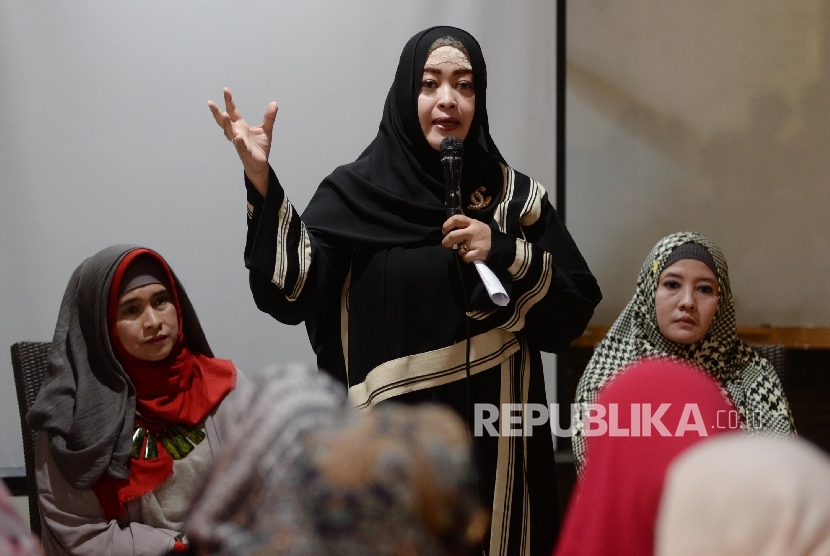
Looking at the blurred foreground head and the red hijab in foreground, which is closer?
the blurred foreground head

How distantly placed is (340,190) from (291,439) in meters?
1.19

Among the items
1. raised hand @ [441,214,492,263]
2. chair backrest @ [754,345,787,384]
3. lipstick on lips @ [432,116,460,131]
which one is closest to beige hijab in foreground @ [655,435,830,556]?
raised hand @ [441,214,492,263]

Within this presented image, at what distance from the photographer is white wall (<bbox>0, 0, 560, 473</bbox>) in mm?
2688

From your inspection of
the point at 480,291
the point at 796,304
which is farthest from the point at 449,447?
the point at 796,304

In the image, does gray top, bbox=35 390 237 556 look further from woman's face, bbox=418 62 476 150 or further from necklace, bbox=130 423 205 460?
woman's face, bbox=418 62 476 150

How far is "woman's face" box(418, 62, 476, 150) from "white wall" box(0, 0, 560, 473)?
0.99m

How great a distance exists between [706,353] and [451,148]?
1.09 meters

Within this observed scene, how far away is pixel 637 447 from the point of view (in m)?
0.89

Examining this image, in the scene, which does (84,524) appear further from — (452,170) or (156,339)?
(452,170)

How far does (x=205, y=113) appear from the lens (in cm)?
278

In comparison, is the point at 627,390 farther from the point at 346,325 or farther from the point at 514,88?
the point at 514,88

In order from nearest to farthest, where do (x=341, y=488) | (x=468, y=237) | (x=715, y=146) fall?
(x=341, y=488), (x=468, y=237), (x=715, y=146)

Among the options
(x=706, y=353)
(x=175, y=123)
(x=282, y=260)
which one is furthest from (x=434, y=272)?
(x=175, y=123)

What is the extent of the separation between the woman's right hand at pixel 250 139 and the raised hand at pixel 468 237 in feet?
1.16
